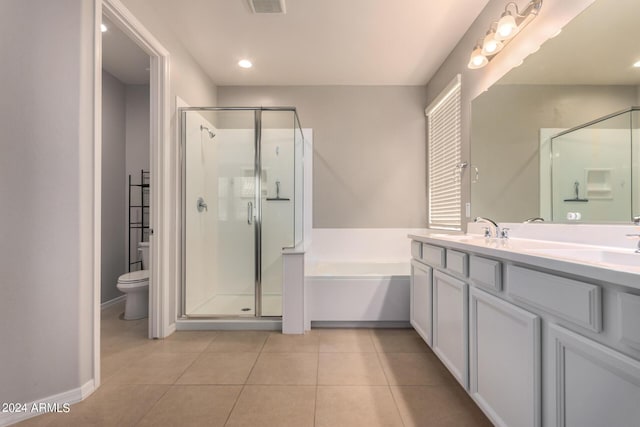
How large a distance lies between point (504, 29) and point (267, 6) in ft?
5.17

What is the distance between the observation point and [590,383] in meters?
0.78

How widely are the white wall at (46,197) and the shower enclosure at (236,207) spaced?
108cm

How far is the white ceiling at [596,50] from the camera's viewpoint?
1.17 m

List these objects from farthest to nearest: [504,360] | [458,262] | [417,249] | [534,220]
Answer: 1. [417,249]
2. [534,220]
3. [458,262]
4. [504,360]

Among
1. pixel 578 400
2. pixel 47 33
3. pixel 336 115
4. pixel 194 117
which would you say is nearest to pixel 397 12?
pixel 336 115

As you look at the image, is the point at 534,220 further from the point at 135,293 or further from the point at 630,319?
the point at 135,293

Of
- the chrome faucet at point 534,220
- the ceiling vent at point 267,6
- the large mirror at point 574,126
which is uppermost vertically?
the ceiling vent at point 267,6

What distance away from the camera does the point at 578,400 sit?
2.69 ft

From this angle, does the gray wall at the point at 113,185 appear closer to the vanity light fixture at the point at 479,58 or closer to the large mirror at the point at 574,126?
the vanity light fixture at the point at 479,58

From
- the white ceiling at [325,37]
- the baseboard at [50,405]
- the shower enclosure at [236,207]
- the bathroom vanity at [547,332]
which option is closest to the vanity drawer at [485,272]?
the bathroom vanity at [547,332]

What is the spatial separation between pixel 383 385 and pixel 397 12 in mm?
2535

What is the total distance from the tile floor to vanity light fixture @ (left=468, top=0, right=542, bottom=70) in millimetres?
2081

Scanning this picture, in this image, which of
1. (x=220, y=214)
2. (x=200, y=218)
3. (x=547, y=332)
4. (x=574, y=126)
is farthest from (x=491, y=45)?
(x=200, y=218)

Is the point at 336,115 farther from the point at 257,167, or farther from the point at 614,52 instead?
the point at 614,52
